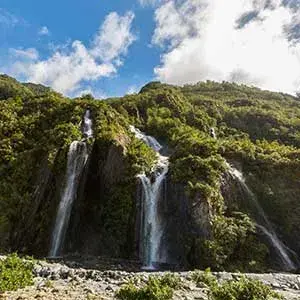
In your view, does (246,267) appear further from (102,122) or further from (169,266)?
(102,122)

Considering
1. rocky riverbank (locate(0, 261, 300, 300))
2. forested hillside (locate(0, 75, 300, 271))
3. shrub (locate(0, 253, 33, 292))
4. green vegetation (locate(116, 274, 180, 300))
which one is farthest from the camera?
forested hillside (locate(0, 75, 300, 271))

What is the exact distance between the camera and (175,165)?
31.4m

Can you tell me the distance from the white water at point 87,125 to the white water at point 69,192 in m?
3.49

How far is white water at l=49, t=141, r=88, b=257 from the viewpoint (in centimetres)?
2767

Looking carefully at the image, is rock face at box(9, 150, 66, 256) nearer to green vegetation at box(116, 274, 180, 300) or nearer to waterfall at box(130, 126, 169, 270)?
waterfall at box(130, 126, 169, 270)

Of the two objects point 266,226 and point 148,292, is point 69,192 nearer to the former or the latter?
point 266,226

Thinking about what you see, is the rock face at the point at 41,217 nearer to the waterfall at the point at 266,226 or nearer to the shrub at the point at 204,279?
the shrub at the point at 204,279

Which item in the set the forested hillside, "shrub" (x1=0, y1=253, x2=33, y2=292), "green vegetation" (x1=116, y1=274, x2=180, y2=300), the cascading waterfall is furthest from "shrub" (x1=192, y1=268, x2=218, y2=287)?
the cascading waterfall

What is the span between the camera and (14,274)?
46.6 feet

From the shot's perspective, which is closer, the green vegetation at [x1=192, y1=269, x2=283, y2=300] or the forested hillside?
the green vegetation at [x1=192, y1=269, x2=283, y2=300]

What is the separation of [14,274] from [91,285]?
2.86 m

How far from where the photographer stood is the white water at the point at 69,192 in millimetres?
27672

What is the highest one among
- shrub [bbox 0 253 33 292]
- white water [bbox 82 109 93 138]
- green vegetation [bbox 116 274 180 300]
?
white water [bbox 82 109 93 138]

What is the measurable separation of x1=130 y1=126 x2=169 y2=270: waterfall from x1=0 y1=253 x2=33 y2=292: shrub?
10.3m
